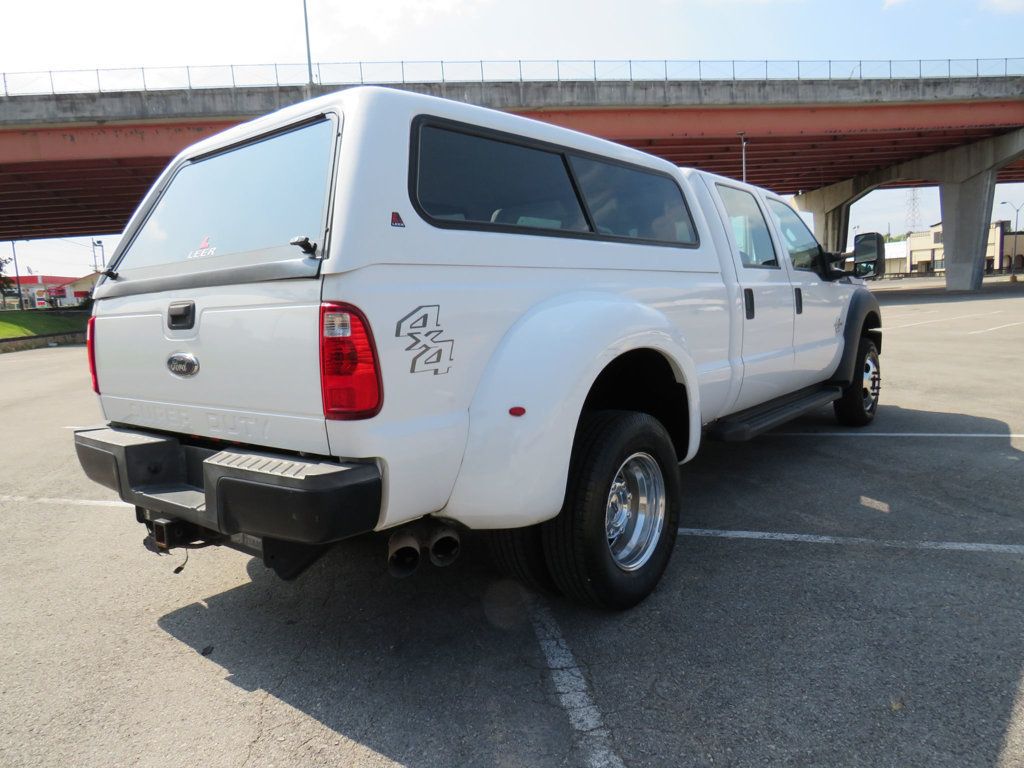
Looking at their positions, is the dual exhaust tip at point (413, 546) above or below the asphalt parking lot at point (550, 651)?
above

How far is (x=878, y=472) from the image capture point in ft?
16.8

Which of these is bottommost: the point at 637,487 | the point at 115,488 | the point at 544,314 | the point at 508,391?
the point at 637,487

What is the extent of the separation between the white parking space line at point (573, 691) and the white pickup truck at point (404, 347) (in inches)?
7.0

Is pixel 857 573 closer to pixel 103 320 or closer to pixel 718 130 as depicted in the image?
pixel 103 320

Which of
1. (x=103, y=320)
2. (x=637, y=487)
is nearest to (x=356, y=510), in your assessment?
(x=637, y=487)

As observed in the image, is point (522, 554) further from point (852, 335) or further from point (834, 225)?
point (834, 225)

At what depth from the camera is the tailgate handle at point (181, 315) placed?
2688 millimetres

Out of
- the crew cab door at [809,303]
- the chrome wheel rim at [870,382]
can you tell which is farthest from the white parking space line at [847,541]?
the chrome wheel rim at [870,382]

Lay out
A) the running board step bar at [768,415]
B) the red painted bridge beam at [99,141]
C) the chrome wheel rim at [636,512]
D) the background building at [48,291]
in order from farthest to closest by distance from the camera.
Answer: the background building at [48,291]
the red painted bridge beam at [99,141]
the running board step bar at [768,415]
the chrome wheel rim at [636,512]

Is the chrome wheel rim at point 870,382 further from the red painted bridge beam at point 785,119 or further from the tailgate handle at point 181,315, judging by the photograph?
the red painted bridge beam at point 785,119

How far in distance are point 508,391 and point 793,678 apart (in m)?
1.47

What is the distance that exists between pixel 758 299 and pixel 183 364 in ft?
11.1

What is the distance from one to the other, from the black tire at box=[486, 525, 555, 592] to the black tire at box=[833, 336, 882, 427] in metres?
4.28

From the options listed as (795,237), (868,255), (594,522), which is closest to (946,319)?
(868,255)
